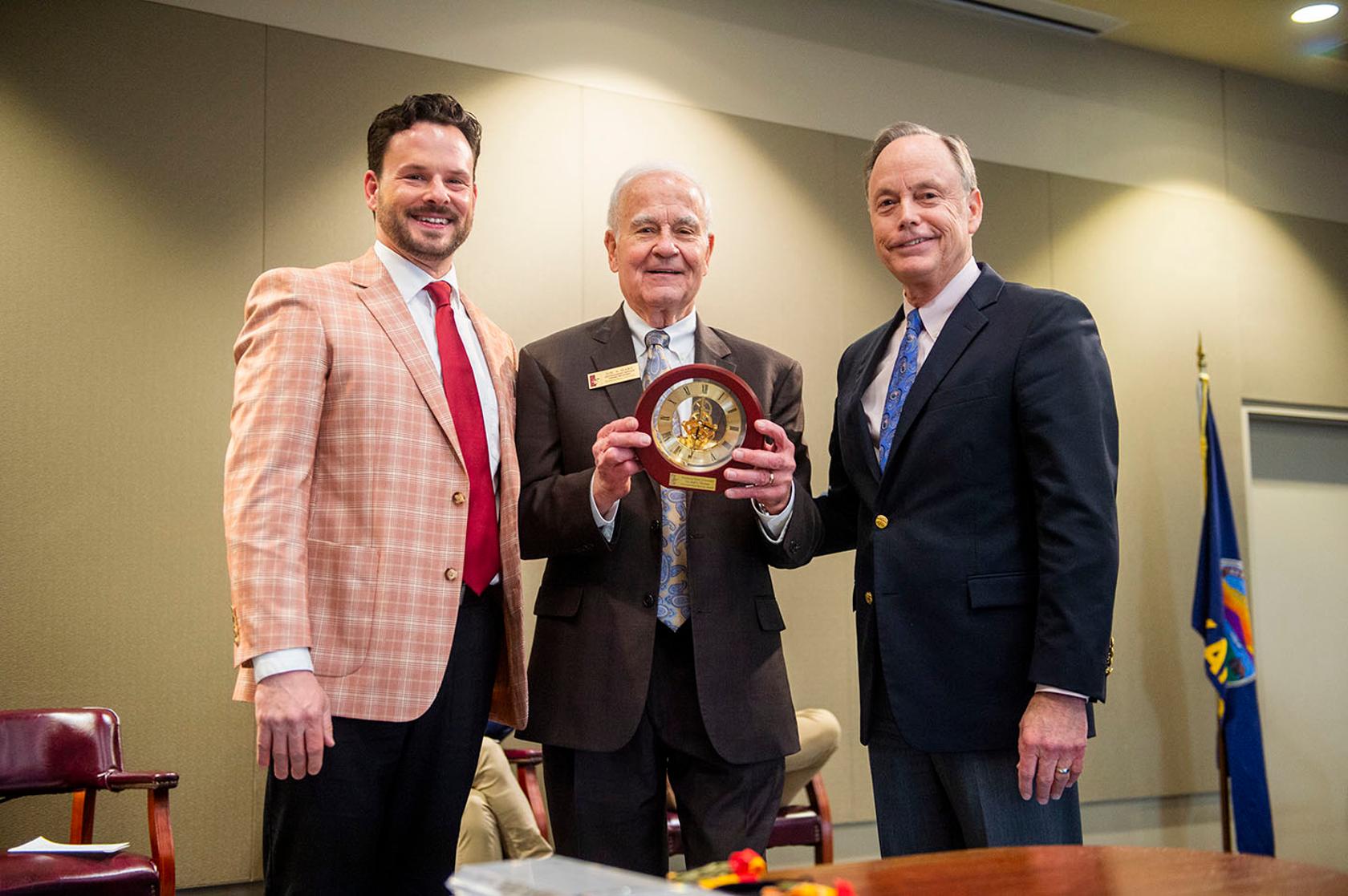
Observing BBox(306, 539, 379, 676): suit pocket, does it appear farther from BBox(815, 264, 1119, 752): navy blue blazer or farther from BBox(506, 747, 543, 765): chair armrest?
BBox(506, 747, 543, 765): chair armrest

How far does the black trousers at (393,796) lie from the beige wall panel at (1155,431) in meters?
4.19

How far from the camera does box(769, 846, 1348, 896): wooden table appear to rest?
1.34 meters

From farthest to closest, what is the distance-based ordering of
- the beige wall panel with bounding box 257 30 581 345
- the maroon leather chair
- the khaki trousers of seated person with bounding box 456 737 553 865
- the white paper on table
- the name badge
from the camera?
the beige wall panel with bounding box 257 30 581 345 < the khaki trousers of seated person with bounding box 456 737 553 865 < the maroon leather chair < the white paper on table < the name badge

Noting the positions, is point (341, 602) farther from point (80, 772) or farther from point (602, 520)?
point (80, 772)

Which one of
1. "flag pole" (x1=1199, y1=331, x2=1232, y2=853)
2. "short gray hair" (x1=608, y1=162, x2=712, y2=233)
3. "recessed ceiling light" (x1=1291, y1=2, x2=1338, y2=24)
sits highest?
"recessed ceiling light" (x1=1291, y1=2, x2=1338, y2=24)

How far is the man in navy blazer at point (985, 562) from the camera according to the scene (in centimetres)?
206

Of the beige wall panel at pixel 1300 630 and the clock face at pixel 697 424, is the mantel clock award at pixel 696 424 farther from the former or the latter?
the beige wall panel at pixel 1300 630

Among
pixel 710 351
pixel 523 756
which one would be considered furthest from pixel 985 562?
pixel 523 756

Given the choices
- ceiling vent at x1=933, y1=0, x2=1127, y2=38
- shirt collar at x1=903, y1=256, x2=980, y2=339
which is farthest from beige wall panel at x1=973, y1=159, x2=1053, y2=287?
shirt collar at x1=903, y1=256, x2=980, y2=339

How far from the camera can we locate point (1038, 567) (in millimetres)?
2156

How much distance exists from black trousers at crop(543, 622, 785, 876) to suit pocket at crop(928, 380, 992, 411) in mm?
656

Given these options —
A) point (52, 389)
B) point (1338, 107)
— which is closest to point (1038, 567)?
point (52, 389)

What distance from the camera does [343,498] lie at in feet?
7.20

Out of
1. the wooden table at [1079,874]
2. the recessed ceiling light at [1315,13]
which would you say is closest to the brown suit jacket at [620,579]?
the wooden table at [1079,874]
